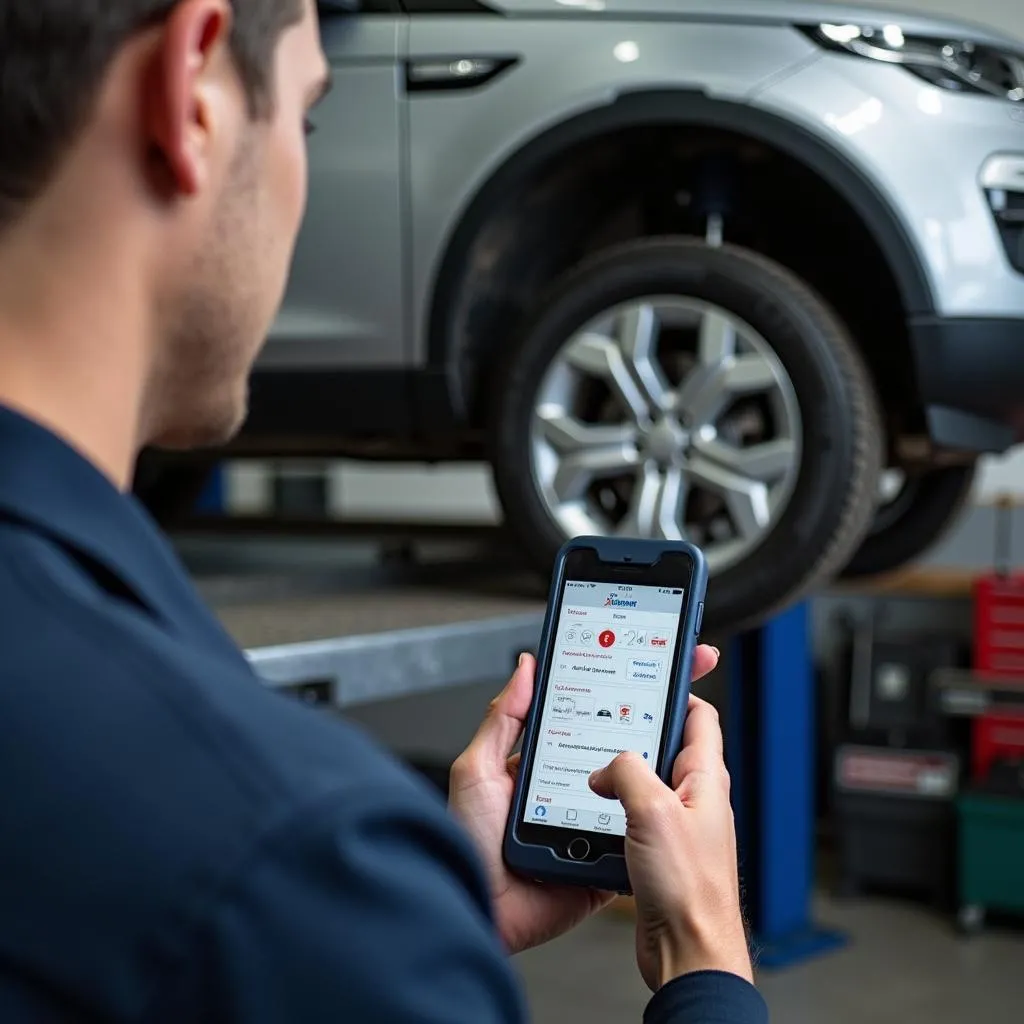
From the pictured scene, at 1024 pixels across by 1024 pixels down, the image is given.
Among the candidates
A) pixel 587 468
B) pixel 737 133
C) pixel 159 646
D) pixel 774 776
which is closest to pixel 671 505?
pixel 587 468

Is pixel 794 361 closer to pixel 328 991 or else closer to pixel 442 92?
pixel 442 92

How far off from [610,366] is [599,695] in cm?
107

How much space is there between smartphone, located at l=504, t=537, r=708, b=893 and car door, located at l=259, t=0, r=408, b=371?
116 centimetres

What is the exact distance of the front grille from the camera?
1875 millimetres

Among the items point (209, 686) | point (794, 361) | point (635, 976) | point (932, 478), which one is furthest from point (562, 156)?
point (635, 976)

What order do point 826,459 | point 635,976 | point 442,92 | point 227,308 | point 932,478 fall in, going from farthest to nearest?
point 635,976, point 932,478, point 442,92, point 826,459, point 227,308

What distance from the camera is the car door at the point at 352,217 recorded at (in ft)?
6.61

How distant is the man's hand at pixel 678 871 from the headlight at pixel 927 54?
1.41 metres

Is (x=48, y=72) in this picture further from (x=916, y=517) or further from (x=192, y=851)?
(x=916, y=517)

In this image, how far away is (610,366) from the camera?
Answer: 1920mm

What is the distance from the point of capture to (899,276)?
6.27 ft

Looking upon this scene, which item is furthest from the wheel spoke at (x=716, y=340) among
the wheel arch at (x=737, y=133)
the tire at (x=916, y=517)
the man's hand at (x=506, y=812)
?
the man's hand at (x=506, y=812)

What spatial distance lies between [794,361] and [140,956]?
5.20ft

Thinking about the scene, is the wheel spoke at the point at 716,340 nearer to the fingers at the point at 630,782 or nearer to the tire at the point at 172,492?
the fingers at the point at 630,782
